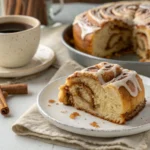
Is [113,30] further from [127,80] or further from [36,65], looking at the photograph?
[127,80]

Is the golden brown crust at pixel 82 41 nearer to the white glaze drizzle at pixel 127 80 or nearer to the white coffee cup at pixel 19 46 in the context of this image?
the white coffee cup at pixel 19 46

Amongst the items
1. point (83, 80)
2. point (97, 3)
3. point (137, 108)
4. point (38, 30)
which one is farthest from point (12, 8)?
point (137, 108)

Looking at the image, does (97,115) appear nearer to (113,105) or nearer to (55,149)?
(113,105)

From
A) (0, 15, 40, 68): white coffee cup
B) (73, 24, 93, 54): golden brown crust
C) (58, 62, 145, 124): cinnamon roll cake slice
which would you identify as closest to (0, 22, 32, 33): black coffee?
(0, 15, 40, 68): white coffee cup

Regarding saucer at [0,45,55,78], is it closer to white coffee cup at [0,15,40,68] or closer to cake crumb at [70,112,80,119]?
white coffee cup at [0,15,40,68]

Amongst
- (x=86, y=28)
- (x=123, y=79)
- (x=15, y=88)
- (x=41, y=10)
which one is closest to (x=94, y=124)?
(x=123, y=79)

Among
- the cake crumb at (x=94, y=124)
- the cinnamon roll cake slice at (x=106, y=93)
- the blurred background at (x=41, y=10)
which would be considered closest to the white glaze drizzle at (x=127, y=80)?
the cinnamon roll cake slice at (x=106, y=93)
